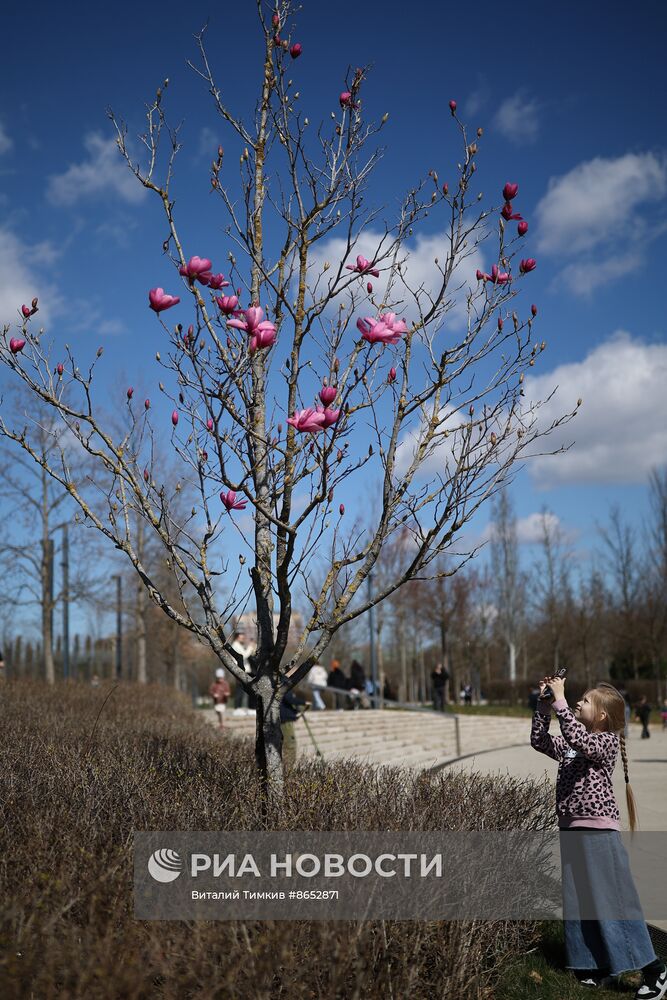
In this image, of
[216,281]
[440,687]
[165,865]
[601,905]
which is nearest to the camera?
[165,865]

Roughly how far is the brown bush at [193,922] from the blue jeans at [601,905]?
0.95 feet

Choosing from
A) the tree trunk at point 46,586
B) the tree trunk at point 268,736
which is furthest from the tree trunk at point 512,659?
the tree trunk at point 268,736

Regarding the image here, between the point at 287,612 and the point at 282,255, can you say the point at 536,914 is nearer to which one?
the point at 287,612

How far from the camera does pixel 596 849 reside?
403 cm

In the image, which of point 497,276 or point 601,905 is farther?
point 497,276

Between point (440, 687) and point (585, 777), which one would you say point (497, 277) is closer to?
point (585, 777)

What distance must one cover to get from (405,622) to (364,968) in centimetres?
3626

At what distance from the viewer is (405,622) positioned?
1532 inches

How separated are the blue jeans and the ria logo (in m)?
1.90

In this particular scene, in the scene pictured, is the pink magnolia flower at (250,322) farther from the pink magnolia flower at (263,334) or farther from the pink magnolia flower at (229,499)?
the pink magnolia flower at (229,499)

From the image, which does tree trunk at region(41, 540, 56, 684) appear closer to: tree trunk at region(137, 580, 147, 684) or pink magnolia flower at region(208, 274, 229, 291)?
tree trunk at region(137, 580, 147, 684)

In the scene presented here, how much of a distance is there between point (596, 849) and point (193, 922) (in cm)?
206

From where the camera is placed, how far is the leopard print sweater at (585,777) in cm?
405

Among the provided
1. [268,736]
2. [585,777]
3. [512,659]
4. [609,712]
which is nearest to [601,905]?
[585,777]
